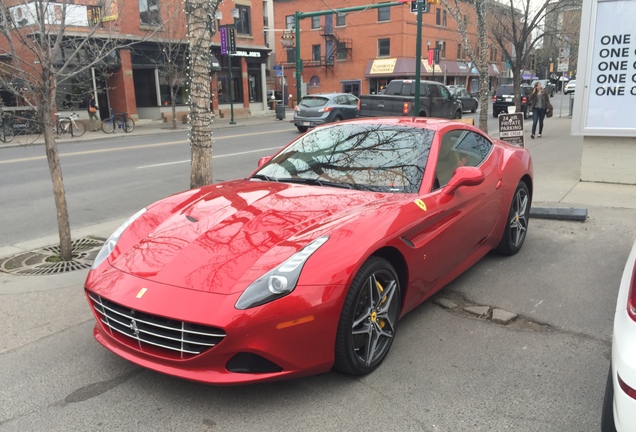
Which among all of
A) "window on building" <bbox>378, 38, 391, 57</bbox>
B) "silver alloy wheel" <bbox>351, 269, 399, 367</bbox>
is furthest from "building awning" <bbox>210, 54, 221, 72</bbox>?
"silver alloy wheel" <bbox>351, 269, 399, 367</bbox>

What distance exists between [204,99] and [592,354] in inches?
196

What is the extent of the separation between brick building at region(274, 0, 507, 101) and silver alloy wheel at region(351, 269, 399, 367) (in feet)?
139

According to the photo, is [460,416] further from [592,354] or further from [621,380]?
[592,354]

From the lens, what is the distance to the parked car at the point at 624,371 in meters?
2.01

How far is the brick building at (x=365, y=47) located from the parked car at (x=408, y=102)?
21.3 metres

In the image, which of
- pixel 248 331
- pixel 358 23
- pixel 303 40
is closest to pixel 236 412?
pixel 248 331

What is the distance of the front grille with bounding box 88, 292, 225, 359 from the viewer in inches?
105

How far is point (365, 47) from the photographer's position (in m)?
47.7

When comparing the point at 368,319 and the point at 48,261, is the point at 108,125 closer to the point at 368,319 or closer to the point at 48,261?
the point at 48,261

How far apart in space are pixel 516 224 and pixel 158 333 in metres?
3.92

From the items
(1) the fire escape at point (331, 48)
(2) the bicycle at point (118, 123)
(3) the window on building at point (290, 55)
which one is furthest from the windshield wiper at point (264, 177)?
(3) the window on building at point (290, 55)

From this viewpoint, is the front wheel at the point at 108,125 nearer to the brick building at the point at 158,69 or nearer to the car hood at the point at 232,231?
the brick building at the point at 158,69

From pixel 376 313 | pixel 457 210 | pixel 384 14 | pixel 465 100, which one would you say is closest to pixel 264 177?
pixel 457 210

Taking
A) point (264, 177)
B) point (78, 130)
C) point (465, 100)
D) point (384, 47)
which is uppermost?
point (384, 47)
